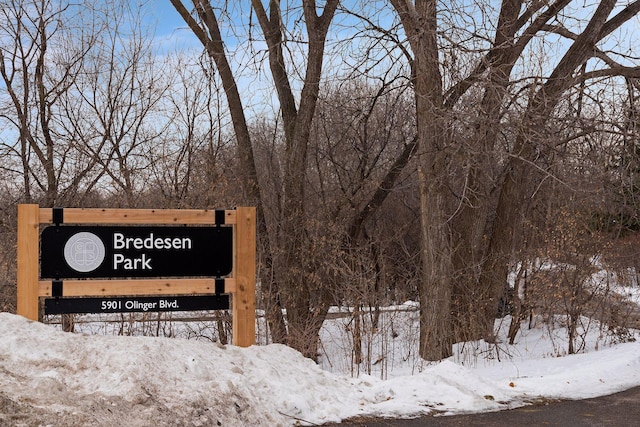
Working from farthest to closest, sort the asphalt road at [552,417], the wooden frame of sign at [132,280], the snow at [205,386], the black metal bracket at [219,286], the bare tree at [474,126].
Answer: the bare tree at [474,126] < the black metal bracket at [219,286] < the wooden frame of sign at [132,280] < the asphalt road at [552,417] < the snow at [205,386]

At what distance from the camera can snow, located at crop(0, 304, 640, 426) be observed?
17.3ft

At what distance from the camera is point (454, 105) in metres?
10.5

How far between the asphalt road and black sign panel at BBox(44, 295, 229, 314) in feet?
7.23

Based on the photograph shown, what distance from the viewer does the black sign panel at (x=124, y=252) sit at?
7055mm

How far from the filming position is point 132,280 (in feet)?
23.3

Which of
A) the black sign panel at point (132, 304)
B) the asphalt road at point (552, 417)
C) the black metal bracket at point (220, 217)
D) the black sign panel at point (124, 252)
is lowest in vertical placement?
the asphalt road at point (552, 417)

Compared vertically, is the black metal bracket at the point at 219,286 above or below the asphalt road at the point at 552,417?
above

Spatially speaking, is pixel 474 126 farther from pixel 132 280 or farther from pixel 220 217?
pixel 132 280

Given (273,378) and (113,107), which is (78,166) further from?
(273,378)

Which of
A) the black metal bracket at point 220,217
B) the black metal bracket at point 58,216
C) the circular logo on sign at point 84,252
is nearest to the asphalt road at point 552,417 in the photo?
the black metal bracket at point 220,217

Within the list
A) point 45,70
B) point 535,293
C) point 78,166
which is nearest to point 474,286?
point 535,293

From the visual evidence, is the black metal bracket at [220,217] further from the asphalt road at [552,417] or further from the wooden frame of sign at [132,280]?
the asphalt road at [552,417]

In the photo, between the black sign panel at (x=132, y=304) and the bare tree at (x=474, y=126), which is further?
the bare tree at (x=474, y=126)

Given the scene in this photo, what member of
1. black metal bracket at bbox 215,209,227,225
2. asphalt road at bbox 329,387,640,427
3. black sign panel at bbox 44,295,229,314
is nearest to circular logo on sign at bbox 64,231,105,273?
black sign panel at bbox 44,295,229,314
